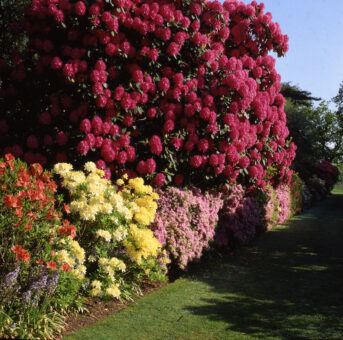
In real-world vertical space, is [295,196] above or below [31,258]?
above

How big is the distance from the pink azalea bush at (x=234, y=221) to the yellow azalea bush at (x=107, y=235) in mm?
3003

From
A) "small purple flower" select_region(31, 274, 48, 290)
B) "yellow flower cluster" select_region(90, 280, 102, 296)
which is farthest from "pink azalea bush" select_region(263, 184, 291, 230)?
"small purple flower" select_region(31, 274, 48, 290)

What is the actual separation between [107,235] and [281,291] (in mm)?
2869

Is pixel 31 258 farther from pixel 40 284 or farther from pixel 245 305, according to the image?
pixel 245 305

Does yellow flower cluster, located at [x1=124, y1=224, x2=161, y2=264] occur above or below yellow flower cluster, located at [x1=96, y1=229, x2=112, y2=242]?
below

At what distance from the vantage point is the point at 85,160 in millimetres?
6445

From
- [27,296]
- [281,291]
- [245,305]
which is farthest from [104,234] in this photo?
[281,291]

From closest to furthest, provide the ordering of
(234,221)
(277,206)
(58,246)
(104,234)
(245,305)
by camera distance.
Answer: (58,246), (104,234), (245,305), (234,221), (277,206)

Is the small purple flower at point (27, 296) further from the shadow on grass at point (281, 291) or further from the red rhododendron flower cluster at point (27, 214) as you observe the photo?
the shadow on grass at point (281, 291)

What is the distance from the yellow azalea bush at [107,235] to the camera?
16.3ft

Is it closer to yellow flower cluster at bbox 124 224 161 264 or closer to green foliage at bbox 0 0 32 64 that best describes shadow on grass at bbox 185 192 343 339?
yellow flower cluster at bbox 124 224 161 264

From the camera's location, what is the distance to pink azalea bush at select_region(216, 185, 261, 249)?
8.69 meters

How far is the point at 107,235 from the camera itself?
495cm

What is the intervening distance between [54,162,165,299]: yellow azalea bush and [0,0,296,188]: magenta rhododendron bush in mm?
982
